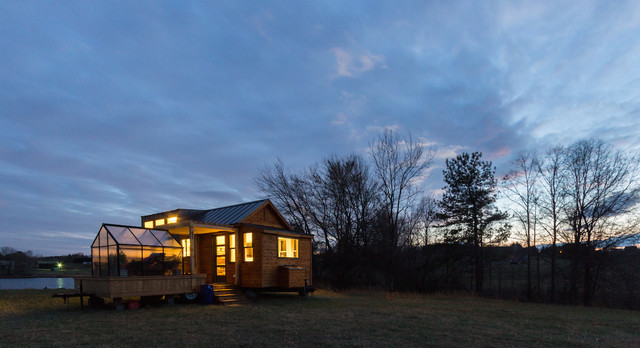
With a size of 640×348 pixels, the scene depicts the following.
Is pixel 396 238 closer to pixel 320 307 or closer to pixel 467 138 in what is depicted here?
pixel 467 138

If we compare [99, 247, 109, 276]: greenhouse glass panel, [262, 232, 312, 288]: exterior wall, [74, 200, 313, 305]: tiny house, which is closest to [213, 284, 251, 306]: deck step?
[74, 200, 313, 305]: tiny house

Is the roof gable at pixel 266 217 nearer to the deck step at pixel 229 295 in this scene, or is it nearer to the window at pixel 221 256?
the window at pixel 221 256

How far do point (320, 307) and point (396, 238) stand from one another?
16412 mm

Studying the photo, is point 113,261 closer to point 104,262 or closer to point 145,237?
point 104,262

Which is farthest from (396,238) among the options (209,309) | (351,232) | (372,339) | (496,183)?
(372,339)

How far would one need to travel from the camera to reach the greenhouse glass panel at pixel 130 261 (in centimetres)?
1338

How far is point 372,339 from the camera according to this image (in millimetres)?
8094

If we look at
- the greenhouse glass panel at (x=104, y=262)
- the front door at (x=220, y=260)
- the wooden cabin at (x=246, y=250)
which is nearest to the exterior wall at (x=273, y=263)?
the wooden cabin at (x=246, y=250)

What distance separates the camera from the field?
788 centimetres

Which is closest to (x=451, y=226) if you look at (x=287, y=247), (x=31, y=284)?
(x=287, y=247)

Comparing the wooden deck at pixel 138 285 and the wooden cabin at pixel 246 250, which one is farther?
the wooden cabin at pixel 246 250

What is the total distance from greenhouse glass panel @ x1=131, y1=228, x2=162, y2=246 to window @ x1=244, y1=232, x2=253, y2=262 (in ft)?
12.3

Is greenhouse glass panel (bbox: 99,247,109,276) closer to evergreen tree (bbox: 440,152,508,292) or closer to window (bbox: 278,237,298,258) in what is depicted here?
window (bbox: 278,237,298,258)

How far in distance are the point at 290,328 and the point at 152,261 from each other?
7.41 metres
